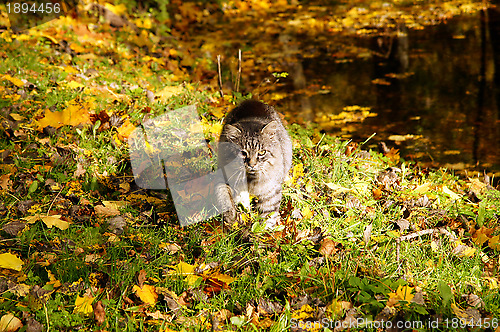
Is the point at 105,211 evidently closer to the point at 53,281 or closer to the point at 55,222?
the point at 55,222

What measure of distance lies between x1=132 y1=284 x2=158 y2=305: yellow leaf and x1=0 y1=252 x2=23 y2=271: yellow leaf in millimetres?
804

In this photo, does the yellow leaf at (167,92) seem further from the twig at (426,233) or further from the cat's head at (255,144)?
the twig at (426,233)

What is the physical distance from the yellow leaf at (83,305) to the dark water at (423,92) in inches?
148

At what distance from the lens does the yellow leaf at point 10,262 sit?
8.27 feet

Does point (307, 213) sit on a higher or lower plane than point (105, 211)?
lower

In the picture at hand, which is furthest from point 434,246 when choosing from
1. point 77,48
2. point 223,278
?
point 77,48

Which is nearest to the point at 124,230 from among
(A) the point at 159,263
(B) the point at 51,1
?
(A) the point at 159,263

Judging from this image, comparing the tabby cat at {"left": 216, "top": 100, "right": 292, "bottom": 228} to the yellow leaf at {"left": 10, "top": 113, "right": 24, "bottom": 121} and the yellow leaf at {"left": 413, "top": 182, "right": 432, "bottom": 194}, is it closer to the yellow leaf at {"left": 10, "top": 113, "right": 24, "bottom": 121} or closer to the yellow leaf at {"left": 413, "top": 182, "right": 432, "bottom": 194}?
the yellow leaf at {"left": 413, "top": 182, "right": 432, "bottom": 194}

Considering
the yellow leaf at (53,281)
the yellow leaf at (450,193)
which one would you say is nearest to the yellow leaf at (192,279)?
the yellow leaf at (53,281)

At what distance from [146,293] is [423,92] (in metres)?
5.48

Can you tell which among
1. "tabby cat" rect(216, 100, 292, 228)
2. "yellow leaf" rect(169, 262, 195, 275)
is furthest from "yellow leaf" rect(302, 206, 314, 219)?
"yellow leaf" rect(169, 262, 195, 275)

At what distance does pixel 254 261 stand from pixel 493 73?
20.2 feet

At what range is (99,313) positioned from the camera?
227 centimetres

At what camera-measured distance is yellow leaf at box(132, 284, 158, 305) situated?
7.83 ft
